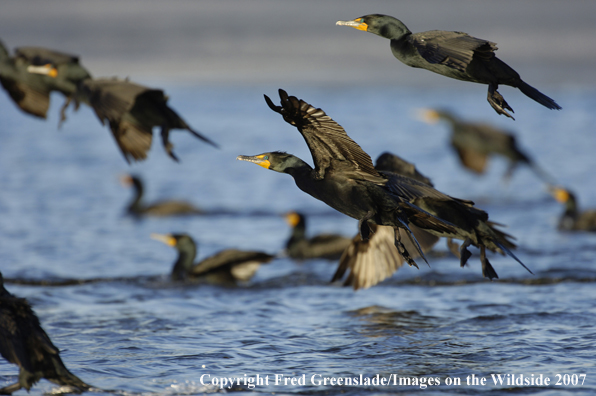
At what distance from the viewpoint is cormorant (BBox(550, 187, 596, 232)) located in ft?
33.4

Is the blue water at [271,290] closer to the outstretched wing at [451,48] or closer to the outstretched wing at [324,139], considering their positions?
the outstretched wing at [324,139]

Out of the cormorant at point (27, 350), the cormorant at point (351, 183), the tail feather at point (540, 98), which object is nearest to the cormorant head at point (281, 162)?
the cormorant at point (351, 183)

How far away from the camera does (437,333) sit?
5910mm

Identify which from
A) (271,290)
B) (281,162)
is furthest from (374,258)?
(281,162)

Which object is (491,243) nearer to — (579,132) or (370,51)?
(579,132)

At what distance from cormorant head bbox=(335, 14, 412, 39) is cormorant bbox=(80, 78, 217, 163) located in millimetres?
1664

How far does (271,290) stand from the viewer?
25.7 feet

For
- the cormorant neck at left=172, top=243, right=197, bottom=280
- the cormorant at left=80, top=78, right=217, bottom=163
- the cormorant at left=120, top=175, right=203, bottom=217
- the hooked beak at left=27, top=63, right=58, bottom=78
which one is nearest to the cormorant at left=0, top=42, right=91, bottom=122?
the hooked beak at left=27, top=63, right=58, bottom=78

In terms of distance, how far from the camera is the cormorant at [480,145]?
12.5 metres

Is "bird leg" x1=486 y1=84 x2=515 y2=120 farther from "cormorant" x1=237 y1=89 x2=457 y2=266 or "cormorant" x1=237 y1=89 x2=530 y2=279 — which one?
"cormorant" x1=237 y1=89 x2=457 y2=266

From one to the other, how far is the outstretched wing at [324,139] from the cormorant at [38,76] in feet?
9.16

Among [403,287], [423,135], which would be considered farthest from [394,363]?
[423,135]

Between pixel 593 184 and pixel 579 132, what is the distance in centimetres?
496

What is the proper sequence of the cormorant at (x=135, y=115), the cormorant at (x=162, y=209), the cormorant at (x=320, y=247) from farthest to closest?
the cormorant at (x=162, y=209) → the cormorant at (x=320, y=247) → the cormorant at (x=135, y=115)
